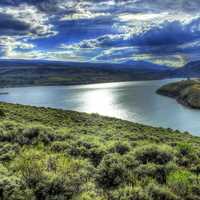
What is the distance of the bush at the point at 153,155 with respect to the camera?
12.7m

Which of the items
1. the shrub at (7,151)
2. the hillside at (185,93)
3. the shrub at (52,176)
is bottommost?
the hillside at (185,93)

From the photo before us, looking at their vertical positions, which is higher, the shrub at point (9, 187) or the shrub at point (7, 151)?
the shrub at point (9, 187)

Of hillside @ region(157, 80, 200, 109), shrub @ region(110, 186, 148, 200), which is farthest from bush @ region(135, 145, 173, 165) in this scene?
hillside @ region(157, 80, 200, 109)

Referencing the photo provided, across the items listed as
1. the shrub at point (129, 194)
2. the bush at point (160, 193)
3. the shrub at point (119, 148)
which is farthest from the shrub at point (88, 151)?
the bush at point (160, 193)

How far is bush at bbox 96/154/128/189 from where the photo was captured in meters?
10.8

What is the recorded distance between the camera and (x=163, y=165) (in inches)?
473

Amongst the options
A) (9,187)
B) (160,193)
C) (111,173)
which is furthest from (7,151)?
(160,193)

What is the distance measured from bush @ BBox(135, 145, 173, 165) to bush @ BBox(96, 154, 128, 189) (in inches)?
46.8

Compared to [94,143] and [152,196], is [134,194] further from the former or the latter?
[94,143]

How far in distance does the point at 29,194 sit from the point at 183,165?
6.90 m

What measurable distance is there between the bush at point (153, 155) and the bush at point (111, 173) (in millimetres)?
1188

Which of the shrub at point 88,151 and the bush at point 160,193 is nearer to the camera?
the bush at point 160,193

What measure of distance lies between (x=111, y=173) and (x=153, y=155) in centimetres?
248

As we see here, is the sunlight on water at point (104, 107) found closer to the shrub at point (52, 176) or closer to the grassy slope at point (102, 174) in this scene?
the grassy slope at point (102, 174)
